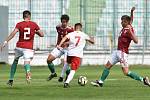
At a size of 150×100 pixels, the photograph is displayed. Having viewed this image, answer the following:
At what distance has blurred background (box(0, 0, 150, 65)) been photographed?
38.8m

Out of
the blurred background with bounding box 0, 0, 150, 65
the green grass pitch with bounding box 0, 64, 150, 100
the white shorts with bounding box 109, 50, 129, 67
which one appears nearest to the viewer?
the green grass pitch with bounding box 0, 64, 150, 100

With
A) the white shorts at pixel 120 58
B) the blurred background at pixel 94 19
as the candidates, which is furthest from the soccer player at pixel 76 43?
the blurred background at pixel 94 19

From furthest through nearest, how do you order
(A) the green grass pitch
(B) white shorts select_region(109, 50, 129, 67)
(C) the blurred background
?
(C) the blurred background, (B) white shorts select_region(109, 50, 129, 67), (A) the green grass pitch

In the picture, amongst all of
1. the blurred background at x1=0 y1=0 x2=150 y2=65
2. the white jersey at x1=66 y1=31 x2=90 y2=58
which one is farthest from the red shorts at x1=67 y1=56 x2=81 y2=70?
the blurred background at x1=0 y1=0 x2=150 y2=65

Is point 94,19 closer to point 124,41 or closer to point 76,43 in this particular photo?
point 76,43

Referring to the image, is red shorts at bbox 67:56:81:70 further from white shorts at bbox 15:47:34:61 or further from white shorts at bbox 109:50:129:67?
white shorts at bbox 15:47:34:61

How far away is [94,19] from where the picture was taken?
128ft

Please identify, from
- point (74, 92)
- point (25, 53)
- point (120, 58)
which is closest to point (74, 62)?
point (120, 58)

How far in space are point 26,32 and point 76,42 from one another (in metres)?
1.45

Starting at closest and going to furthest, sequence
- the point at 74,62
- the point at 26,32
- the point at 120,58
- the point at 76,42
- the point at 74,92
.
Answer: the point at 74,92
the point at 120,58
the point at 74,62
the point at 26,32
the point at 76,42

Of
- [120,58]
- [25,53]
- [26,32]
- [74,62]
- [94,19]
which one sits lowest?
[74,62]

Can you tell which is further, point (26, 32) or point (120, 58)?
point (26, 32)

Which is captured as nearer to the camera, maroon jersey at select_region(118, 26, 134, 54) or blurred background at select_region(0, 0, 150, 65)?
maroon jersey at select_region(118, 26, 134, 54)

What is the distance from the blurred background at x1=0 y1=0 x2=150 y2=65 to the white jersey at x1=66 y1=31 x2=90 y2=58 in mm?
16699
